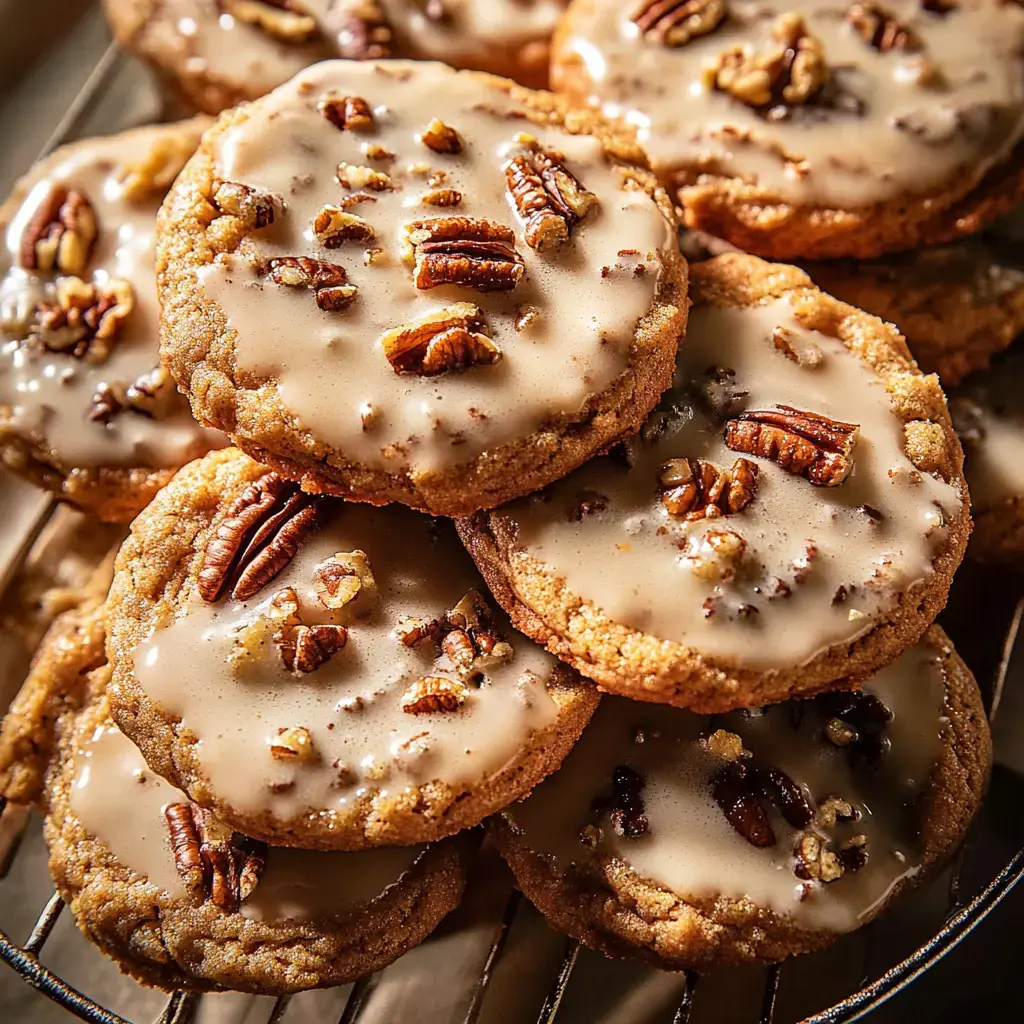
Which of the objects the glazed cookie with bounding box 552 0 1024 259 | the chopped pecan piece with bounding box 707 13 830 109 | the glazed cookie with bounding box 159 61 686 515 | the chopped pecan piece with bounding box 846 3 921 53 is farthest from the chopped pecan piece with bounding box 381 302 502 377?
the chopped pecan piece with bounding box 846 3 921 53

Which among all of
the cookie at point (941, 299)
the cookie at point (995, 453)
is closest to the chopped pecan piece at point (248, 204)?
the cookie at point (941, 299)

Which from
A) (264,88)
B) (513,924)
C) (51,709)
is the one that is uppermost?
(264,88)

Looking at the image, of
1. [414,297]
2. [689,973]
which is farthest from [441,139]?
[689,973]

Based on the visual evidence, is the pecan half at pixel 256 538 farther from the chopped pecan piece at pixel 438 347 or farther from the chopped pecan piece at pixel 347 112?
the chopped pecan piece at pixel 347 112

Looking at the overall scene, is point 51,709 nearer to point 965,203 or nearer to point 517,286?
point 517,286

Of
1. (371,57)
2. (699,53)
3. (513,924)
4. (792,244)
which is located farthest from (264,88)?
(513,924)

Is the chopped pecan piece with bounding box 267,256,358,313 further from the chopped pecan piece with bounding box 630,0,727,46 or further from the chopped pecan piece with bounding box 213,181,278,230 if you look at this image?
the chopped pecan piece with bounding box 630,0,727,46

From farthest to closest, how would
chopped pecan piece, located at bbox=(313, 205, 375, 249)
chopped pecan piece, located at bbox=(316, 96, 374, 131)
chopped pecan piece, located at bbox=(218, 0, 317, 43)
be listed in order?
chopped pecan piece, located at bbox=(218, 0, 317, 43)
chopped pecan piece, located at bbox=(316, 96, 374, 131)
chopped pecan piece, located at bbox=(313, 205, 375, 249)
